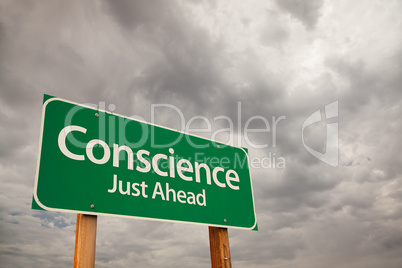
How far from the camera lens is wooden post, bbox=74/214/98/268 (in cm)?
262

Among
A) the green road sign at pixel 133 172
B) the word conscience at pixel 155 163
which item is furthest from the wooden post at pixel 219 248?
the word conscience at pixel 155 163

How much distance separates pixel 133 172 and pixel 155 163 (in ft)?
1.02

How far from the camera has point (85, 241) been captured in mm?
2715

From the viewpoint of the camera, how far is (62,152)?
9.52ft

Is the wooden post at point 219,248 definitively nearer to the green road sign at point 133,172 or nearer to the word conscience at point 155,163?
the green road sign at point 133,172

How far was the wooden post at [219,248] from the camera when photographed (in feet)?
12.1

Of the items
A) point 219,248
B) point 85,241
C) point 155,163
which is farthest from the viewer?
point 219,248

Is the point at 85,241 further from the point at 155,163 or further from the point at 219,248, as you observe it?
the point at 219,248

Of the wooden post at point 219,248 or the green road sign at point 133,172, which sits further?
the wooden post at point 219,248

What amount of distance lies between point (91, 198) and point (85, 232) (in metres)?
0.32

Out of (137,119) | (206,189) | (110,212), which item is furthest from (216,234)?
(137,119)

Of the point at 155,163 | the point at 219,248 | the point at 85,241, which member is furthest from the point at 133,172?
the point at 219,248

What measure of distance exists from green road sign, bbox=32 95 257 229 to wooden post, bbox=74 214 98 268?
3.7 inches

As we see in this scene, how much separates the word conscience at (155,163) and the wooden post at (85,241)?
58 centimetres
